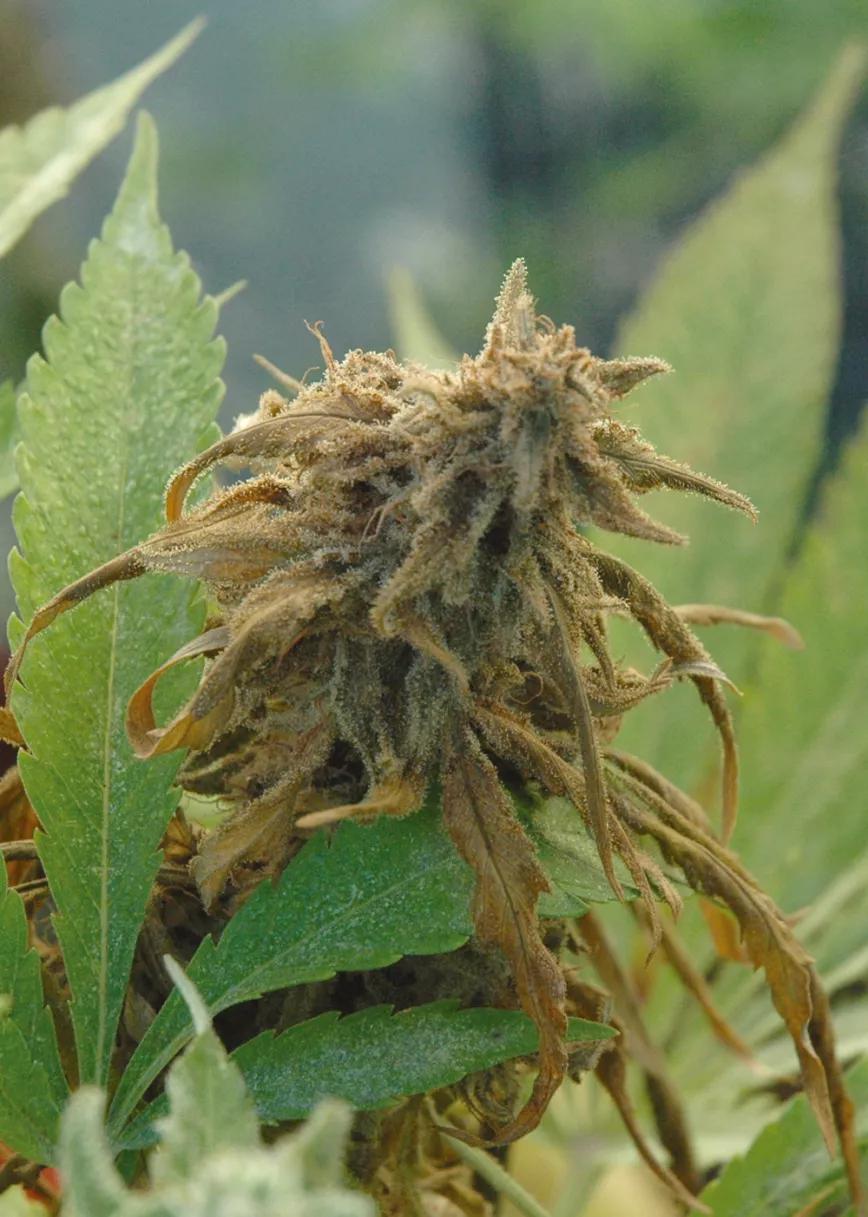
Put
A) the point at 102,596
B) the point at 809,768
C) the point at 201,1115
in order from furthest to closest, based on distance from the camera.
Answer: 1. the point at 809,768
2. the point at 102,596
3. the point at 201,1115

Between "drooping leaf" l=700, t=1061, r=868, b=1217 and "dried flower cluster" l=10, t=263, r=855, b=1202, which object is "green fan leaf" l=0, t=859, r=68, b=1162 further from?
"drooping leaf" l=700, t=1061, r=868, b=1217

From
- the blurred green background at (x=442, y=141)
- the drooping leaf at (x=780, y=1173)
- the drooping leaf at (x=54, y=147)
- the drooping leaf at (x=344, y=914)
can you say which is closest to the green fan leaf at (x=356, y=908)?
the drooping leaf at (x=344, y=914)

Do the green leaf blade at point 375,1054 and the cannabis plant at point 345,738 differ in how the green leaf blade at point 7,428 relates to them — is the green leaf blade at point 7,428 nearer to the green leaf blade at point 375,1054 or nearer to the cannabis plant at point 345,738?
the cannabis plant at point 345,738

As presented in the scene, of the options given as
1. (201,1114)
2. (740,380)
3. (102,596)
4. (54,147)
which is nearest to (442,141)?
(740,380)

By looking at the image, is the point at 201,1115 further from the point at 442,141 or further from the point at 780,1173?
the point at 442,141

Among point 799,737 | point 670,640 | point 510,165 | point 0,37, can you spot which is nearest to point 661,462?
point 670,640

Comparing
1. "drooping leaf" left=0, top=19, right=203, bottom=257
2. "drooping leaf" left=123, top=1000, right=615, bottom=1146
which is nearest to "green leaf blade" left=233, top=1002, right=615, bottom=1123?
"drooping leaf" left=123, top=1000, right=615, bottom=1146

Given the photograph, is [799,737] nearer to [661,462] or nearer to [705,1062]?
[705,1062]
